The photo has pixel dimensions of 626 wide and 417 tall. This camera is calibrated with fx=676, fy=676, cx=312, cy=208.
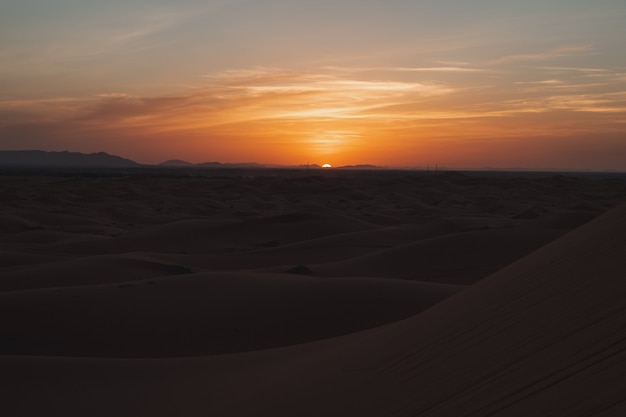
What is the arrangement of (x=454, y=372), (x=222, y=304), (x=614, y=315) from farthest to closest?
(x=222, y=304), (x=454, y=372), (x=614, y=315)

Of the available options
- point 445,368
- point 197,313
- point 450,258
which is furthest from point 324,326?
point 450,258


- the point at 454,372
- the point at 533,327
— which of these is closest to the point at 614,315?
the point at 533,327

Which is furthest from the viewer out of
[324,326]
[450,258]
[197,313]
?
[450,258]

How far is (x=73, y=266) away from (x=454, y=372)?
608cm

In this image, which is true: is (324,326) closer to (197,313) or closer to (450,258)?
(197,313)

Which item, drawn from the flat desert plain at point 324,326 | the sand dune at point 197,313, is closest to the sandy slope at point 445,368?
the flat desert plain at point 324,326

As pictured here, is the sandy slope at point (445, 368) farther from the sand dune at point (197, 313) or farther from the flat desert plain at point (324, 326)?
the sand dune at point (197, 313)

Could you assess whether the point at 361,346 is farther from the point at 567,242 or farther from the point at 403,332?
the point at 567,242

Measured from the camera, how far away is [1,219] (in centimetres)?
1376

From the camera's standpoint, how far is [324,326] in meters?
5.20

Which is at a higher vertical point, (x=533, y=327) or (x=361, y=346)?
(x=533, y=327)

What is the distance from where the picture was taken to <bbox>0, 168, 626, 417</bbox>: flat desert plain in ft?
6.42

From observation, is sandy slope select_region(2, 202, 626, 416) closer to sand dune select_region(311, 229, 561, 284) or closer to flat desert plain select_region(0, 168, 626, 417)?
flat desert plain select_region(0, 168, 626, 417)

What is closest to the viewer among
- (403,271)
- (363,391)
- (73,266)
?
(363,391)
